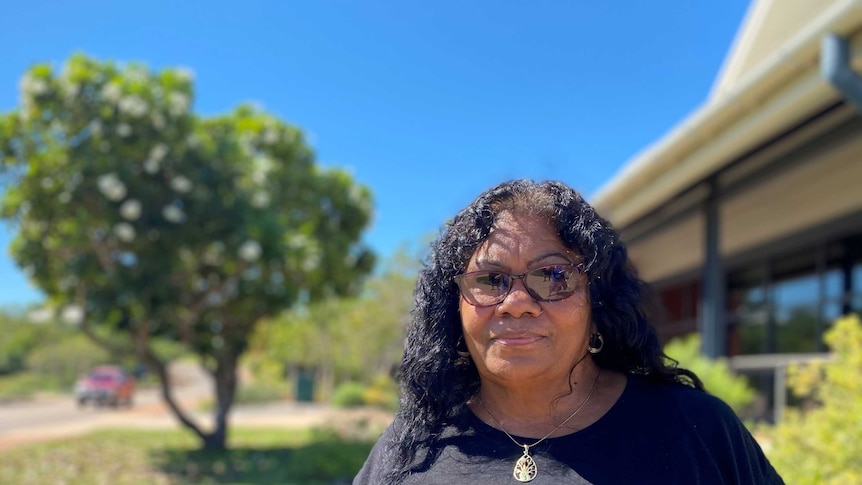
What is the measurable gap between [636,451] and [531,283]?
420 mm

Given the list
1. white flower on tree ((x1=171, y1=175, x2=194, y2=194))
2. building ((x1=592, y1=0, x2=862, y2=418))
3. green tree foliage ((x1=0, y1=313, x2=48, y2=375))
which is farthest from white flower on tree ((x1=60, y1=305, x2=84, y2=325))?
green tree foliage ((x1=0, y1=313, x2=48, y2=375))

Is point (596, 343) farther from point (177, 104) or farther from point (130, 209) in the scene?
point (177, 104)

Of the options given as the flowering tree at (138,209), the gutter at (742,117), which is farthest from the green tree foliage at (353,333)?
the gutter at (742,117)

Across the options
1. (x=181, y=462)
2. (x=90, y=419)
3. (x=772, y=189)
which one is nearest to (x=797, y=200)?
(x=772, y=189)

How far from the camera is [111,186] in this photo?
8.57m

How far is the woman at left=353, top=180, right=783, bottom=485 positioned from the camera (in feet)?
4.91

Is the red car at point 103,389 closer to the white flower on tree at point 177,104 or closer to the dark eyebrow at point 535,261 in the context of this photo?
the white flower on tree at point 177,104

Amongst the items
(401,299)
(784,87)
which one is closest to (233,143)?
(784,87)

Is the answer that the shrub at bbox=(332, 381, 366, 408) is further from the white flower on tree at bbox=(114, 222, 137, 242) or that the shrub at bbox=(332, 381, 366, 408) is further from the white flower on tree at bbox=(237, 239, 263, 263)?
the white flower on tree at bbox=(114, 222, 137, 242)

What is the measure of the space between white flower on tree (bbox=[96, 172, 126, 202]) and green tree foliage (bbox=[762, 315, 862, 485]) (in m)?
7.62

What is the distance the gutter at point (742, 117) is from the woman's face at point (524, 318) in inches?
106

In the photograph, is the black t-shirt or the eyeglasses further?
the eyeglasses

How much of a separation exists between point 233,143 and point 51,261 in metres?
3.16

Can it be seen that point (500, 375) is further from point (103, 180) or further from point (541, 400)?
point (103, 180)
